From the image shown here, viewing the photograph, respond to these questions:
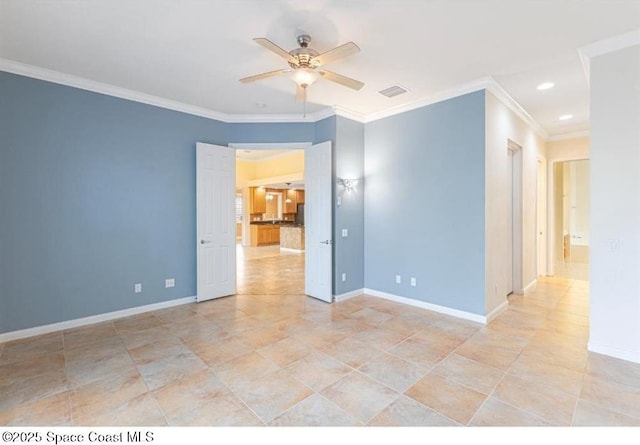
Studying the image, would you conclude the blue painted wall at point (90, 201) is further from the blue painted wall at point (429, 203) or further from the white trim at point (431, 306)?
the white trim at point (431, 306)

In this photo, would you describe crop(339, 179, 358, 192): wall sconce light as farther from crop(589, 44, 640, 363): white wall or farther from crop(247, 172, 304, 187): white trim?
crop(247, 172, 304, 187): white trim

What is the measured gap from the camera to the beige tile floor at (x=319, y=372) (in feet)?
6.73

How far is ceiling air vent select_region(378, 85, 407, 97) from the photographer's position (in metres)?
3.89

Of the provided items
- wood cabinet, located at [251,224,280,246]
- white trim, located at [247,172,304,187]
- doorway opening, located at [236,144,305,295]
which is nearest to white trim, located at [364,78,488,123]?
doorway opening, located at [236,144,305,295]

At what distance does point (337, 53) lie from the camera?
244 cm

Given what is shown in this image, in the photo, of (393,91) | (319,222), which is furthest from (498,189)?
(319,222)

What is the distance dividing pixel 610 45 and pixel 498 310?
124 inches

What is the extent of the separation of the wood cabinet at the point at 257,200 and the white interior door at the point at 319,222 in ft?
24.9

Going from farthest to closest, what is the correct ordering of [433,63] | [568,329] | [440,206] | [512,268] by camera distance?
[512,268], [440,206], [568,329], [433,63]

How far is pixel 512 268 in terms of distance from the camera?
5023 mm

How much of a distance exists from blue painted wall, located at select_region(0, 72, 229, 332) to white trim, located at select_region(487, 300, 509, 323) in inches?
168

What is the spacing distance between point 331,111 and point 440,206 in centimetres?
222
